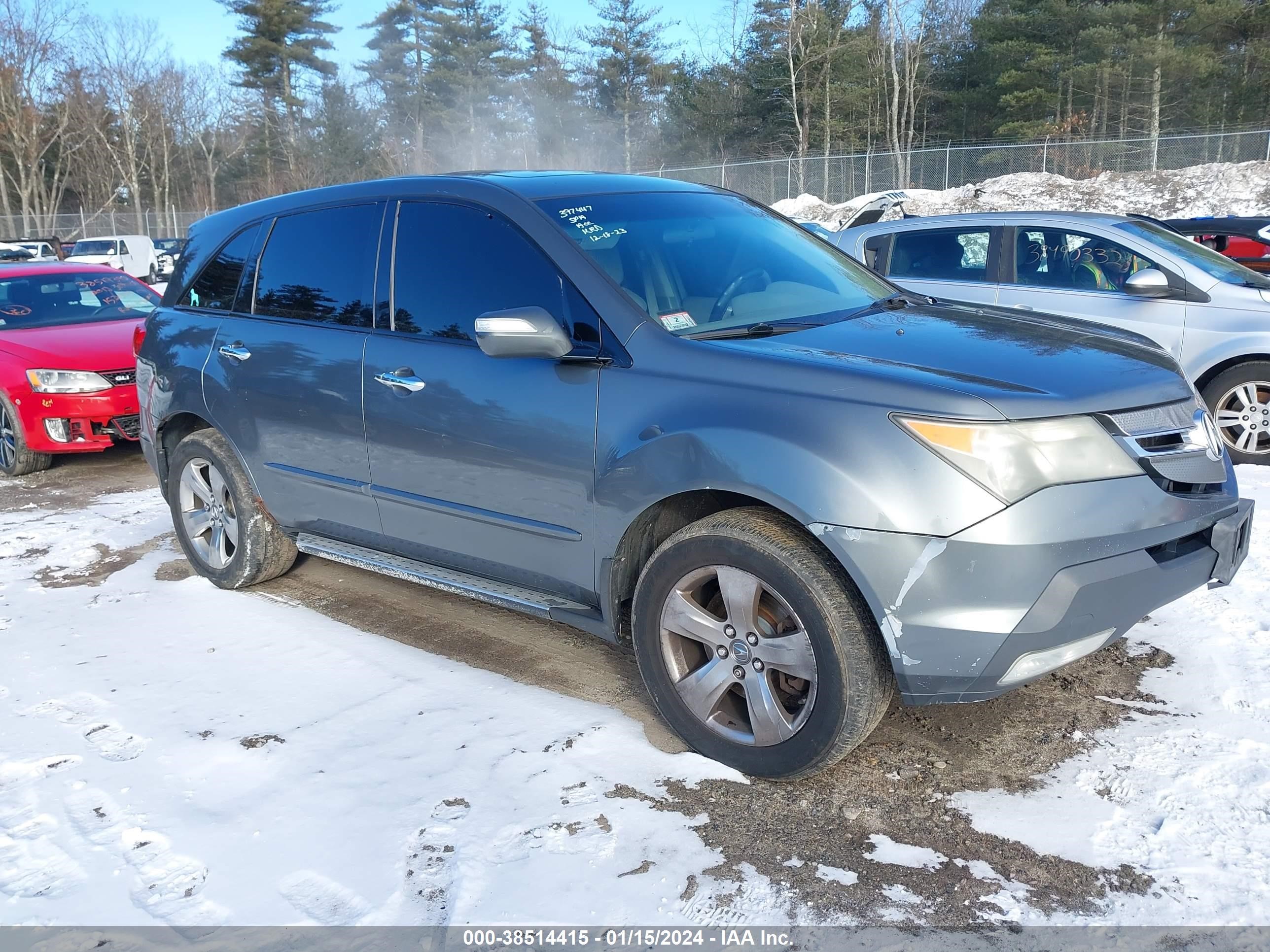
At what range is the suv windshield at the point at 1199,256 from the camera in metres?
7.03

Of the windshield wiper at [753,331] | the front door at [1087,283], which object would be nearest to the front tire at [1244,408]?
the front door at [1087,283]

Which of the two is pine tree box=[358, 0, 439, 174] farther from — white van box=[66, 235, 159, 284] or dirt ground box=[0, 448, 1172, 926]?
dirt ground box=[0, 448, 1172, 926]

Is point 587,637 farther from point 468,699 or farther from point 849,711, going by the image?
point 849,711

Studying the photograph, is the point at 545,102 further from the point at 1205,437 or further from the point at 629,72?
the point at 1205,437

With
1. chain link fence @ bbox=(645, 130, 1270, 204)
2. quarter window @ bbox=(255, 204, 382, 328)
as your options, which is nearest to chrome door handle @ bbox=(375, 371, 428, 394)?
quarter window @ bbox=(255, 204, 382, 328)

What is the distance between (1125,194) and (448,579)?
27751 millimetres

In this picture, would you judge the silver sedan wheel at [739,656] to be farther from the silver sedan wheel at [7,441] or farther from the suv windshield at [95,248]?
the suv windshield at [95,248]

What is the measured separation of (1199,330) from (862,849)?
18.1 ft

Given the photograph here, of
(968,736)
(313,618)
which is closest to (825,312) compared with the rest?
(968,736)

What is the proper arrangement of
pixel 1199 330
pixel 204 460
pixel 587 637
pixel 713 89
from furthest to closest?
1. pixel 713 89
2. pixel 1199 330
3. pixel 204 460
4. pixel 587 637

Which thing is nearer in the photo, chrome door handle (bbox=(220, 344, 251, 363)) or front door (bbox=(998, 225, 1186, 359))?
chrome door handle (bbox=(220, 344, 251, 363))

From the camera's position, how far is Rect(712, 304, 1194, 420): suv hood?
9.32 ft

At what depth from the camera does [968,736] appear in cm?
341

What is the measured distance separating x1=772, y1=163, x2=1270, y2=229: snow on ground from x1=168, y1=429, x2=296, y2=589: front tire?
22626mm
